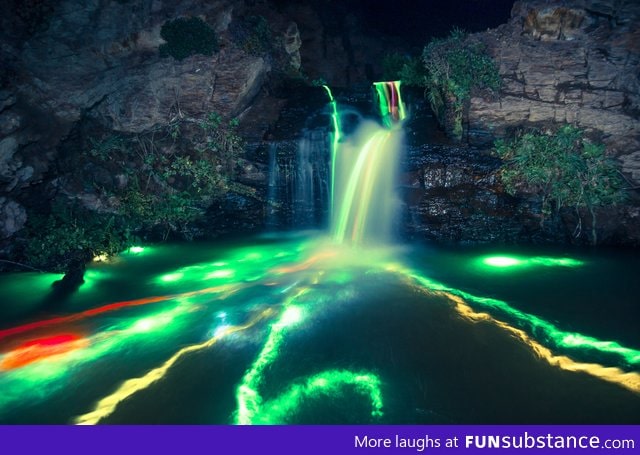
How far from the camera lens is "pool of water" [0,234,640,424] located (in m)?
4.27

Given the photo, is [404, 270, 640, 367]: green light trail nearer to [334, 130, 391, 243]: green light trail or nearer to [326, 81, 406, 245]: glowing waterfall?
[326, 81, 406, 245]: glowing waterfall

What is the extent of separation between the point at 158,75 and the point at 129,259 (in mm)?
6263

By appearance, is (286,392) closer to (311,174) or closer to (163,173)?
(311,174)

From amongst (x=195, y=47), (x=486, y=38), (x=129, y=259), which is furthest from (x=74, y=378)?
(x=486, y=38)

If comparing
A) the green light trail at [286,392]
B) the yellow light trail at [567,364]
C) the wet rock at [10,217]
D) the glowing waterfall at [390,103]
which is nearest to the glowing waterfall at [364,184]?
the glowing waterfall at [390,103]

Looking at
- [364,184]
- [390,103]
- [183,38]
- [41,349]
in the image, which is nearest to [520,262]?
[364,184]

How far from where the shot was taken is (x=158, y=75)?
11.5 metres

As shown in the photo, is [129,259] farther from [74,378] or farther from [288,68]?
[288,68]

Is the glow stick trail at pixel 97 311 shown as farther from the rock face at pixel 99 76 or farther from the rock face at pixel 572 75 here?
the rock face at pixel 572 75

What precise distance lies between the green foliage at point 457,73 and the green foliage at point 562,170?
171 centimetres

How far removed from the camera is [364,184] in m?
10.7

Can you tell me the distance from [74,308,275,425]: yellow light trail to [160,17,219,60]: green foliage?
10.0 m

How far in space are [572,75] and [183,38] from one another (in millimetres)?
11971

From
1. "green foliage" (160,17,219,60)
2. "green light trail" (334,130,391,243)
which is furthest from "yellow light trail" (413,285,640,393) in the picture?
"green foliage" (160,17,219,60)
